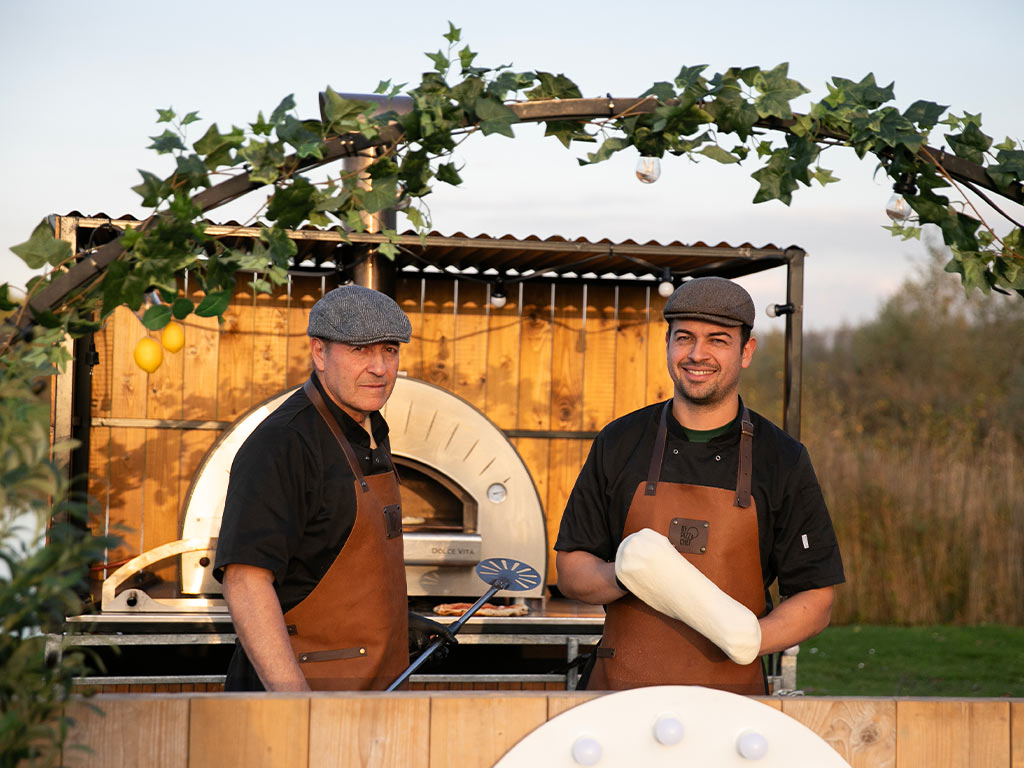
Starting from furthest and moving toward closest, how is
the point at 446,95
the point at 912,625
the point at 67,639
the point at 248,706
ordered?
1. the point at 912,625
2. the point at 446,95
3. the point at 248,706
4. the point at 67,639

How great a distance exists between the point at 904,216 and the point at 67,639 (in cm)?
238

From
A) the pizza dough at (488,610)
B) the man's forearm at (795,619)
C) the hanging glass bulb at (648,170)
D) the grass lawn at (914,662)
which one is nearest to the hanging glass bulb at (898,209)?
the hanging glass bulb at (648,170)

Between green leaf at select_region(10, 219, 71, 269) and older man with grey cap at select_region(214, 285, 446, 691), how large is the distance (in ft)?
1.95

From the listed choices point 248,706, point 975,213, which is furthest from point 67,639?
point 975,213

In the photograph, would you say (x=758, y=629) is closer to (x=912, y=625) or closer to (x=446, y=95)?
(x=446, y=95)

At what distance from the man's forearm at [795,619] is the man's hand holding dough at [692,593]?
0.16m

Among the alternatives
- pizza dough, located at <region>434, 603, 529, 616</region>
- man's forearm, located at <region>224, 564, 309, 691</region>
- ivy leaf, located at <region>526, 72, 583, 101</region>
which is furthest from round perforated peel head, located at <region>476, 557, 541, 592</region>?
ivy leaf, located at <region>526, 72, 583, 101</region>

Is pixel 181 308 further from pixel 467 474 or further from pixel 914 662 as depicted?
pixel 914 662

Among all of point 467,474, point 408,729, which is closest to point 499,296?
point 467,474

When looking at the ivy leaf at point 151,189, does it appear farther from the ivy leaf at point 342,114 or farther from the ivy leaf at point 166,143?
the ivy leaf at point 342,114

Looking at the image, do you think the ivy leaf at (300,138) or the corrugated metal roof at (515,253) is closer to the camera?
the ivy leaf at (300,138)

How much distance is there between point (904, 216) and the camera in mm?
2896

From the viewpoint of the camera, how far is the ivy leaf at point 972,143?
8.54ft

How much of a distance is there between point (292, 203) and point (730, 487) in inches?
50.4
